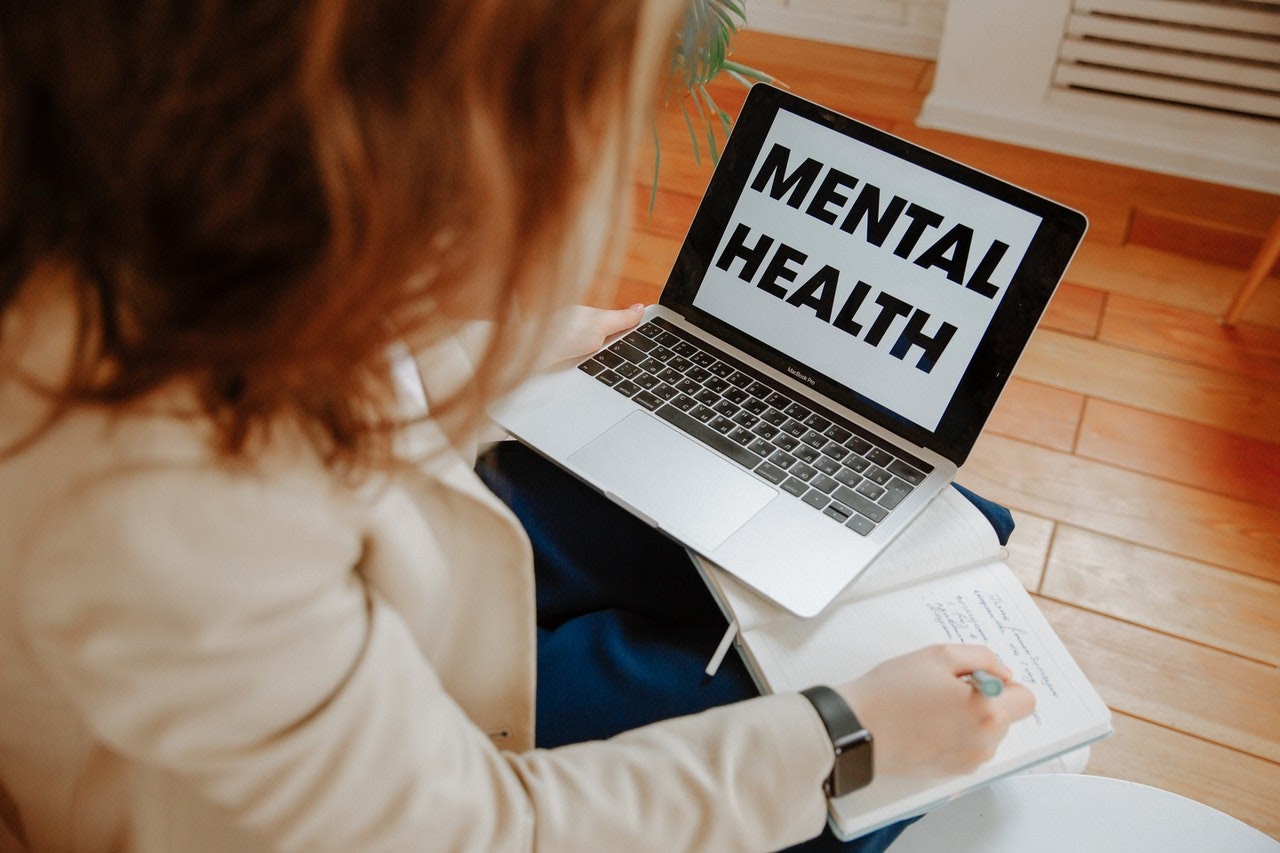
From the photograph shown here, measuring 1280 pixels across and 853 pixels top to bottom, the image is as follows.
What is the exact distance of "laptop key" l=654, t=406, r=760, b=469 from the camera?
836 mm

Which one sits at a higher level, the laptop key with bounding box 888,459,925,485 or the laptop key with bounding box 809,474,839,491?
the laptop key with bounding box 888,459,925,485

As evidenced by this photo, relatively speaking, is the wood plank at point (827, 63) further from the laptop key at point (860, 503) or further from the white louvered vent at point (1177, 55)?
the laptop key at point (860, 503)

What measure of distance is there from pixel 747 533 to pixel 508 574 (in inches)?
10.1

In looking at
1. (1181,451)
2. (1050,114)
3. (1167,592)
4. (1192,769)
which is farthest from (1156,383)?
(1050,114)

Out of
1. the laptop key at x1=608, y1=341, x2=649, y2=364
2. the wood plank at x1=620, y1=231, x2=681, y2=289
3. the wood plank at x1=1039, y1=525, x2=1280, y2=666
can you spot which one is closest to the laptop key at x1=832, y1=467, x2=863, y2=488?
the laptop key at x1=608, y1=341, x2=649, y2=364

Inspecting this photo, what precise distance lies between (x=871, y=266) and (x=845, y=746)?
0.42 m

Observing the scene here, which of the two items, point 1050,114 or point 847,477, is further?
point 1050,114

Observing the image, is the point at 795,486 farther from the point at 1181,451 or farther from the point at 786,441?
the point at 1181,451

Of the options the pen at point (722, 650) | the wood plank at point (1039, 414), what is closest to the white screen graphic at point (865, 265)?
the pen at point (722, 650)

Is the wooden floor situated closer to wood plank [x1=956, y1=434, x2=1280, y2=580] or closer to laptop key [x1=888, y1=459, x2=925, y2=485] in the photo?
wood plank [x1=956, y1=434, x2=1280, y2=580]

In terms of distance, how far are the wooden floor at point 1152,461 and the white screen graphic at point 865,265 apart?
577mm

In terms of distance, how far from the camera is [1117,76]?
6.57ft

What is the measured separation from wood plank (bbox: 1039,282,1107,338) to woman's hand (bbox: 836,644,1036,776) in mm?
1175

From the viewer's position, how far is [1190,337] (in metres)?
1.62
